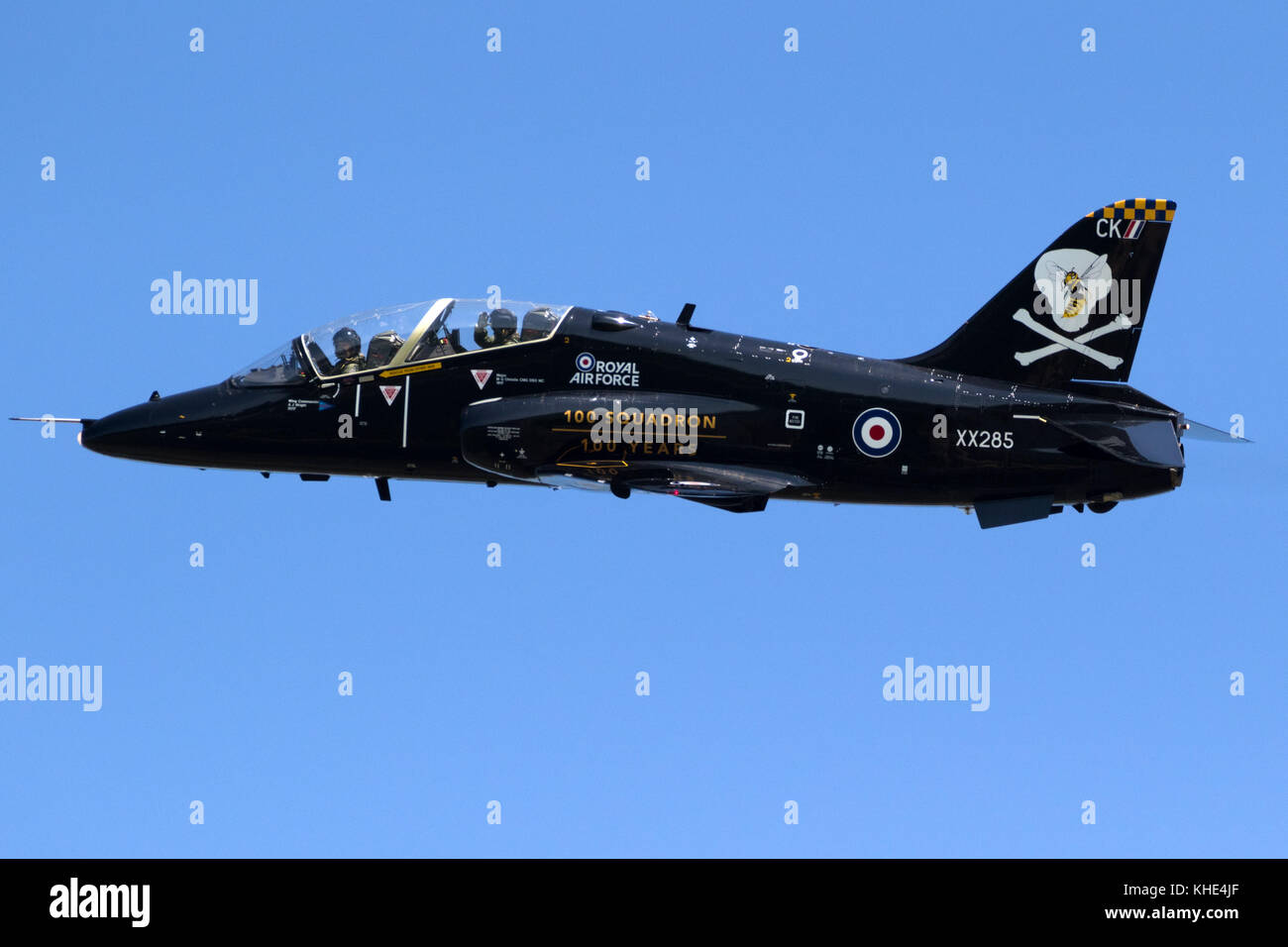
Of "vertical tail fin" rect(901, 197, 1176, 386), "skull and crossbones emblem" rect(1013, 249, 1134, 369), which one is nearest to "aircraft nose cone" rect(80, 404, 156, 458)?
"vertical tail fin" rect(901, 197, 1176, 386)

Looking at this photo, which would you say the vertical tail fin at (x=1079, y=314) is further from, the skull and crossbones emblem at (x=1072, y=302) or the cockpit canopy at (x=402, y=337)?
the cockpit canopy at (x=402, y=337)

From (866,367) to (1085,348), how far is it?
3853mm

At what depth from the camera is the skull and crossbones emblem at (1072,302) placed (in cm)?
3734

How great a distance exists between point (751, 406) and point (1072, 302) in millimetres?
6028

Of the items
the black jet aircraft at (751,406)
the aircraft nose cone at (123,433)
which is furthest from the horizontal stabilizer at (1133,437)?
the aircraft nose cone at (123,433)

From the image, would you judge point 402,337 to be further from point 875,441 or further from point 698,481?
point 875,441

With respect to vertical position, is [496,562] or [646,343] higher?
[646,343]

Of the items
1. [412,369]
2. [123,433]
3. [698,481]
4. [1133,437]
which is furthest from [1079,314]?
[123,433]

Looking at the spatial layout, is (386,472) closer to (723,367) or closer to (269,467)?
(269,467)

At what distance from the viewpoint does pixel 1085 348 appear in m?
37.3

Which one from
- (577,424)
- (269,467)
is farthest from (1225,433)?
(269,467)

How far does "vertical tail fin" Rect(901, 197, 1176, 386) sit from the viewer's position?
37344 millimetres

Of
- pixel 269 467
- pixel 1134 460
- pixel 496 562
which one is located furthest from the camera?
pixel 496 562

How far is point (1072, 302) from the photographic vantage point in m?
37.6
